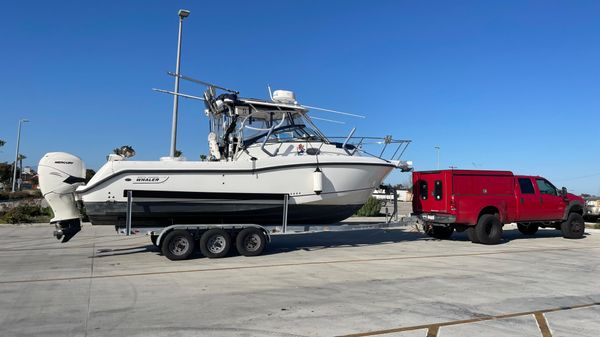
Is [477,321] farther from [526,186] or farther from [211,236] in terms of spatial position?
[526,186]

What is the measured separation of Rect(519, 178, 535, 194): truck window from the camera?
14070mm

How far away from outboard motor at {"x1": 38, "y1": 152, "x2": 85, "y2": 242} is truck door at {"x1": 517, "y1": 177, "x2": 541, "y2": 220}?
11.9 meters

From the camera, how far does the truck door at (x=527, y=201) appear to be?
1394cm

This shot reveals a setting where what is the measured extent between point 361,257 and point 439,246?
3.31 m

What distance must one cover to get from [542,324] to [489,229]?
830cm

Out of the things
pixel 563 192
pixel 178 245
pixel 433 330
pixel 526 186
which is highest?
pixel 526 186

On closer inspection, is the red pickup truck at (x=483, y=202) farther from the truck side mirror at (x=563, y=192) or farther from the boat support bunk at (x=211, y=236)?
the boat support bunk at (x=211, y=236)

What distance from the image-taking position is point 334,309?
6066mm

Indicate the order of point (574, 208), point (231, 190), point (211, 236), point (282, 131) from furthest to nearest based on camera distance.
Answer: point (574, 208)
point (282, 131)
point (231, 190)
point (211, 236)

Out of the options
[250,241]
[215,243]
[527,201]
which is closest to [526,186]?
[527,201]

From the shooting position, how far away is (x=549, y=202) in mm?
14469

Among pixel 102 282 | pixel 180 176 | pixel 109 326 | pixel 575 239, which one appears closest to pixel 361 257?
pixel 180 176

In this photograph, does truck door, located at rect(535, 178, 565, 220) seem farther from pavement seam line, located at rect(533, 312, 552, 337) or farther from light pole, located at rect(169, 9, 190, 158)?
light pole, located at rect(169, 9, 190, 158)

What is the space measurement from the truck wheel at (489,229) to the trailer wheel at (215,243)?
283 inches
